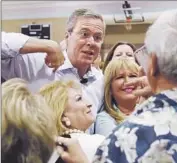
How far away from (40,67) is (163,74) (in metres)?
0.39

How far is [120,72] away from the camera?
124cm

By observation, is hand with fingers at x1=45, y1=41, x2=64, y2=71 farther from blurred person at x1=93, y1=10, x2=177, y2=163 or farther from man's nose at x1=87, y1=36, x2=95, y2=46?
blurred person at x1=93, y1=10, x2=177, y2=163

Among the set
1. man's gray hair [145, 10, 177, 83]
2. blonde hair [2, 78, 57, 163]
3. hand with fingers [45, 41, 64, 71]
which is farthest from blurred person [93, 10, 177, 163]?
hand with fingers [45, 41, 64, 71]

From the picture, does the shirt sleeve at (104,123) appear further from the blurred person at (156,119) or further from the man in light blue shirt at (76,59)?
the blurred person at (156,119)

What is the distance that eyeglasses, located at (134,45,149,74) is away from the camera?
106 centimetres

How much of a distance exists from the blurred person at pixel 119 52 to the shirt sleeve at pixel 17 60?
187mm

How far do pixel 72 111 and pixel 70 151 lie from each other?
0.37ft

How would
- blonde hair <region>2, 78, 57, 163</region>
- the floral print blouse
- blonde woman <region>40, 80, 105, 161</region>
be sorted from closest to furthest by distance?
the floral print blouse, blonde hair <region>2, 78, 57, 163</region>, blonde woman <region>40, 80, 105, 161</region>

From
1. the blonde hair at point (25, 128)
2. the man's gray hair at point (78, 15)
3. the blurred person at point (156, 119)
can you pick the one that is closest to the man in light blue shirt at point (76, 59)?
the man's gray hair at point (78, 15)

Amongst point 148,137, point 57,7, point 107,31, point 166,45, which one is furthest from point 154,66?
point 57,7

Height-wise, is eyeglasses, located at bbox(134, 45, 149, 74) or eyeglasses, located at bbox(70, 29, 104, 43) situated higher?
eyeglasses, located at bbox(70, 29, 104, 43)

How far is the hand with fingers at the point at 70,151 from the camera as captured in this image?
1118 millimetres

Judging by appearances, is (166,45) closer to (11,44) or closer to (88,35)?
(88,35)

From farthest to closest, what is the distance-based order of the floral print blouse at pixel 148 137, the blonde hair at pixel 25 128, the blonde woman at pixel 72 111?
the blonde woman at pixel 72 111
the blonde hair at pixel 25 128
the floral print blouse at pixel 148 137
